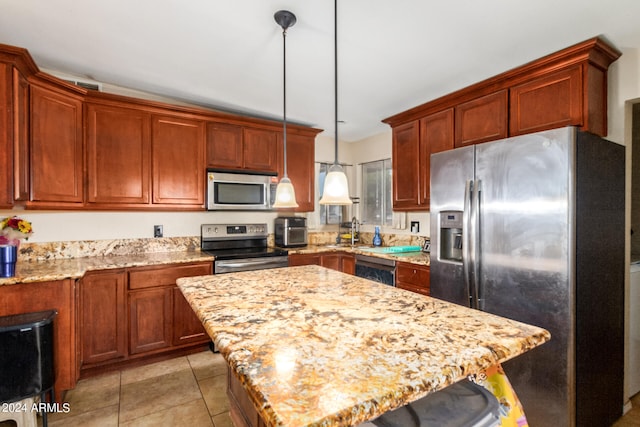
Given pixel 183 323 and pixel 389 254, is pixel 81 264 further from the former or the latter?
pixel 389 254

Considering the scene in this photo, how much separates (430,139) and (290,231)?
1.81 m

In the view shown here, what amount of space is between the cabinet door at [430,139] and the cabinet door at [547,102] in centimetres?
55

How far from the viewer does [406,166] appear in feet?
10.9

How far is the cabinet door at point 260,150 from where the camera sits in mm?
3473

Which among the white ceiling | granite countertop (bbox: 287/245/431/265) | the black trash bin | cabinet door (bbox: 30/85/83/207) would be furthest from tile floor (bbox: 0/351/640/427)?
the white ceiling

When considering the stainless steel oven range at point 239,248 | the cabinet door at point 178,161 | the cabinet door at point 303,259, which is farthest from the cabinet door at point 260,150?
the cabinet door at point 303,259

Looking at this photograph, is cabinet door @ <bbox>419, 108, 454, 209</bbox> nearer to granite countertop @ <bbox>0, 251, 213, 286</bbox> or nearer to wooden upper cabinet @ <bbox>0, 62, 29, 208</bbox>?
granite countertop @ <bbox>0, 251, 213, 286</bbox>

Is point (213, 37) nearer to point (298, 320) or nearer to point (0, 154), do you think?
point (0, 154)

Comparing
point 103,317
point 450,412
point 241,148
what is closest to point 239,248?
point 241,148

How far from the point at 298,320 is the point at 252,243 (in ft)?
8.75

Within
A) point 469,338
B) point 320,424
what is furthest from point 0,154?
point 469,338

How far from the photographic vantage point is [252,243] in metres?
3.72

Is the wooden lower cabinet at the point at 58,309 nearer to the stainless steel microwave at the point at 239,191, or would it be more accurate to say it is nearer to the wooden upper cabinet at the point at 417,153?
the stainless steel microwave at the point at 239,191

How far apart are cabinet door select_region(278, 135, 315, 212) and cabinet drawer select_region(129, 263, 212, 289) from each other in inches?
54.5
